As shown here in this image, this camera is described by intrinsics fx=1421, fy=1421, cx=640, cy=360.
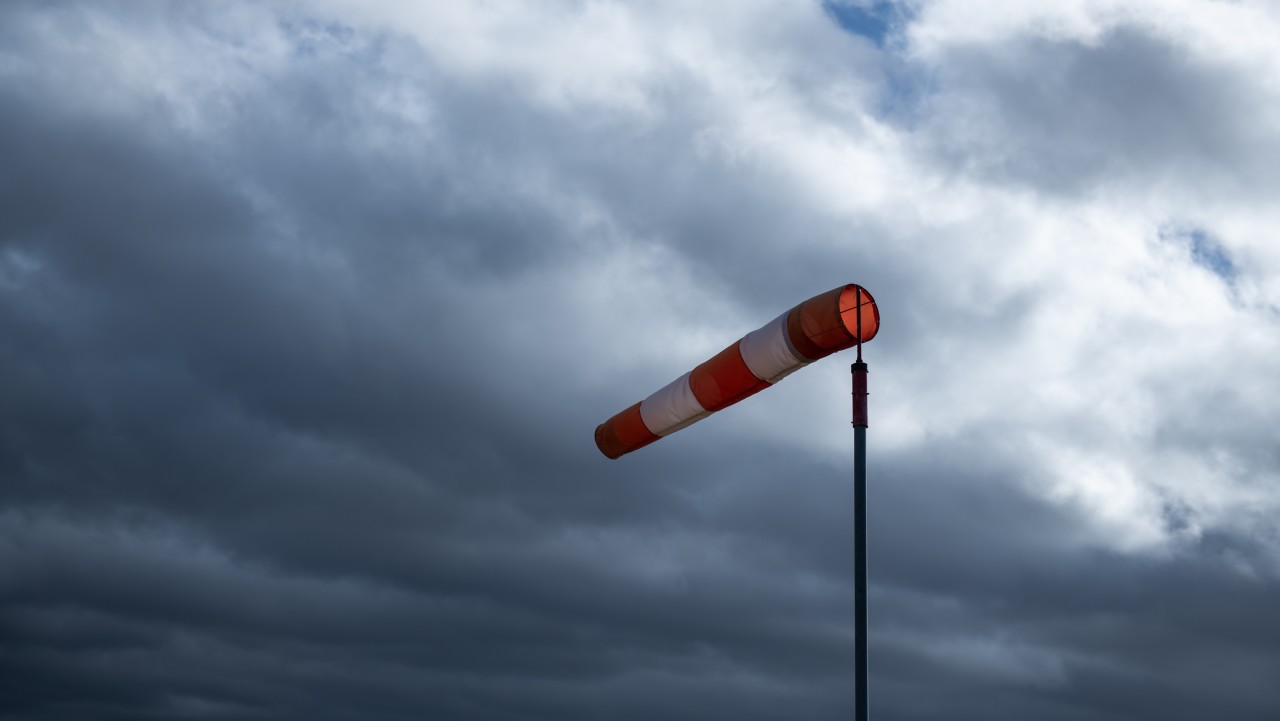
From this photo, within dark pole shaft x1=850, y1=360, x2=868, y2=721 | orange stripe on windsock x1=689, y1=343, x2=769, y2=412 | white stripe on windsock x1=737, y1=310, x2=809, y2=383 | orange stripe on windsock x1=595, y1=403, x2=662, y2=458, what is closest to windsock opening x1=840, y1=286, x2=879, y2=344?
dark pole shaft x1=850, y1=360, x2=868, y2=721

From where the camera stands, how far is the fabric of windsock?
22438 mm

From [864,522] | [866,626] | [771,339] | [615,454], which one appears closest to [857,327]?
[771,339]

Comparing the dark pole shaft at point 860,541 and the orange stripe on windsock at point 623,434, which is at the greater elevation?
the orange stripe on windsock at point 623,434

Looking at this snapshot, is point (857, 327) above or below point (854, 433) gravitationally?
above

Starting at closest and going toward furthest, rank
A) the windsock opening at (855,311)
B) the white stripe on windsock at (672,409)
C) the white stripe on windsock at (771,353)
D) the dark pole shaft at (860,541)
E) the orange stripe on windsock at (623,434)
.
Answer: the dark pole shaft at (860,541)
the windsock opening at (855,311)
the white stripe on windsock at (771,353)
the white stripe on windsock at (672,409)
the orange stripe on windsock at (623,434)

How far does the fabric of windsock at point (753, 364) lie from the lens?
73.6ft

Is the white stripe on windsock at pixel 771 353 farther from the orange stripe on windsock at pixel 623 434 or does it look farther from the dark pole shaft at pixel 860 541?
the orange stripe on windsock at pixel 623 434

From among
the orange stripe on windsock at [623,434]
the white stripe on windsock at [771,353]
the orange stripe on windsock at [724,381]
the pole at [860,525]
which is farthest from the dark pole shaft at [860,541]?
the orange stripe on windsock at [623,434]

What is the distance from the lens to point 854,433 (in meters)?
22.0

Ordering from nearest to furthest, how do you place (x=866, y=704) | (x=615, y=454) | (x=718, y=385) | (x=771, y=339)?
(x=866, y=704) → (x=771, y=339) → (x=718, y=385) → (x=615, y=454)

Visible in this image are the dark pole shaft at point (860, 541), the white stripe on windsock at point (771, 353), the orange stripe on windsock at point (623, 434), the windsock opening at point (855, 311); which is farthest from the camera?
the orange stripe on windsock at point (623, 434)

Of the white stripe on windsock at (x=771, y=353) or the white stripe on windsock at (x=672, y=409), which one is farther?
the white stripe on windsock at (x=672, y=409)

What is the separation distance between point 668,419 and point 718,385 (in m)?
1.65

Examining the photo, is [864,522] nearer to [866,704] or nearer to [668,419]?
[866,704]
